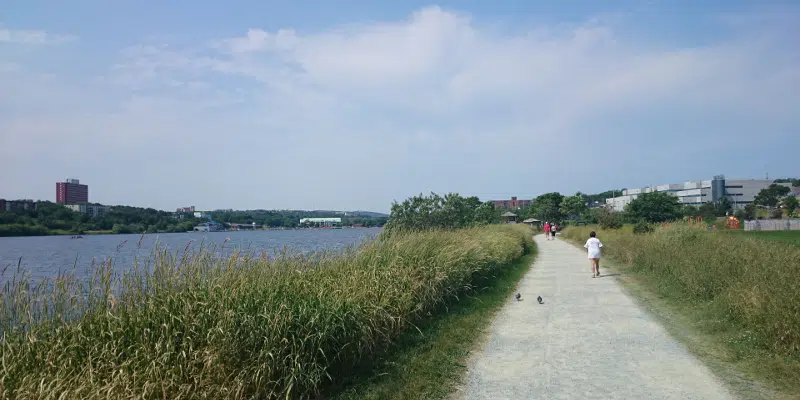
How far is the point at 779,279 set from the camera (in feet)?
28.1

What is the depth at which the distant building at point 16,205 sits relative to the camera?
2687 cm

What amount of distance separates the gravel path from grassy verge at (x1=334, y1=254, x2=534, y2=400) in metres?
0.25

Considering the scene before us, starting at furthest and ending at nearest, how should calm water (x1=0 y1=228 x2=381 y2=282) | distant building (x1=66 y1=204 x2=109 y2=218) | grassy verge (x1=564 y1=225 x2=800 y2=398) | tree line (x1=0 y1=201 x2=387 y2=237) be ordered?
1. distant building (x1=66 y1=204 x2=109 y2=218)
2. tree line (x1=0 y1=201 x2=387 y2=237)
3. calm water (x1=0 y1=228 x2=381 y2=282)
4. grassy verge (x1=564 y1=225 x2=800 y2=398)

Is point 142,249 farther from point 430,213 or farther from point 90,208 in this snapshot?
point 90,208

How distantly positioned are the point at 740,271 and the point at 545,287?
5.70 meters

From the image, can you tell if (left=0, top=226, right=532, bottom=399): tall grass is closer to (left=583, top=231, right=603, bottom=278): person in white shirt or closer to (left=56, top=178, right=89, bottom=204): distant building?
(left=583, top=231, right=603, bottom=278): person in white shirt

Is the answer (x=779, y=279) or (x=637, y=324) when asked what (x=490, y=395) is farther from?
(x=779, y=279)

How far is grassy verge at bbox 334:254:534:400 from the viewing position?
6145mm

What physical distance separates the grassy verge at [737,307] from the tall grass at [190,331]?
478 cm

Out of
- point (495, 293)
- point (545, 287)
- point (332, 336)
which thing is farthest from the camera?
point (545, 287)

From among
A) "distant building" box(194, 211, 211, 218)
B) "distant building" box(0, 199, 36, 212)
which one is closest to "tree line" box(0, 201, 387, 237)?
"distant building" box(0, 199, 36, 212)

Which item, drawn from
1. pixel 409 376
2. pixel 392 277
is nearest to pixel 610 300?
pixel 392 277

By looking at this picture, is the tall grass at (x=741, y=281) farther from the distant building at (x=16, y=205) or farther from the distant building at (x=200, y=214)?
the distant building at (x=200, y=214)

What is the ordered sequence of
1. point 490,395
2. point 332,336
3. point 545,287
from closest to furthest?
point 490,395
point 332,336
point 545,287
